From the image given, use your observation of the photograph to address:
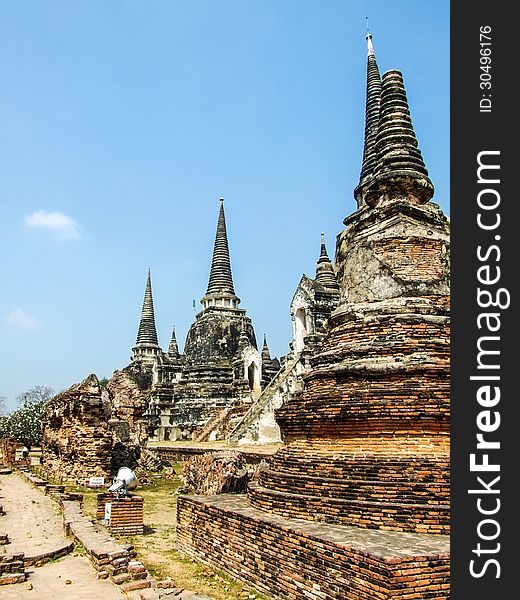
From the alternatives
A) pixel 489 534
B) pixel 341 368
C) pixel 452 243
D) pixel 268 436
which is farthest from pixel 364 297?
pixel 268 436

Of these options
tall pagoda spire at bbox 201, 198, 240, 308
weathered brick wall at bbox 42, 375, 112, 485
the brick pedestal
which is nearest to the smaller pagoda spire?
tall pagoda spire at bbox 201, 198, 240, 308

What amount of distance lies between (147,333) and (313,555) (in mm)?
50195

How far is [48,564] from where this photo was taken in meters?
8.48

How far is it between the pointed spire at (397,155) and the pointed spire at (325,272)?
16948mm

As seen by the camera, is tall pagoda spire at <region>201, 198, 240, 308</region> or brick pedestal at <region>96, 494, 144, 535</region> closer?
brick pedestal at <region>96, 494, 144, 535</region>

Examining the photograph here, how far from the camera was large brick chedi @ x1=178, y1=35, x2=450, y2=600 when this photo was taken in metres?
6.01

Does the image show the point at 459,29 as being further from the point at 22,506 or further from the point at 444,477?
the point at 22,506

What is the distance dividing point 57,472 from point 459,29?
17.6 metres

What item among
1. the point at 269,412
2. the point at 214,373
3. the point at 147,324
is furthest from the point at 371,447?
the point at 147,324

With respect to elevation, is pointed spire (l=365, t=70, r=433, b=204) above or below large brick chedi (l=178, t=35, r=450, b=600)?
above

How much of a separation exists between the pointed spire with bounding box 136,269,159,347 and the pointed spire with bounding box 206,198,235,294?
17.4m

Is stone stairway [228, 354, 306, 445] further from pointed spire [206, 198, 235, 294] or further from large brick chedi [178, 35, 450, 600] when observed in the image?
large brick chedi [178, 35, 450, 600]

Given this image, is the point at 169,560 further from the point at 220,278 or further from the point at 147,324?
the point at 147,324

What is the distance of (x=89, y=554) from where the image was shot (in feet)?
28.3
